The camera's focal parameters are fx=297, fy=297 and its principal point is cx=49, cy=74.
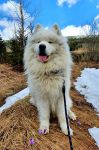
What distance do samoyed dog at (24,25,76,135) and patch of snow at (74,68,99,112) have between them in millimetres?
2431

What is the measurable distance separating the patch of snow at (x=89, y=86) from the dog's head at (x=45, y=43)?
9.05ft

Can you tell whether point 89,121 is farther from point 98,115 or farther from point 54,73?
point 54,73

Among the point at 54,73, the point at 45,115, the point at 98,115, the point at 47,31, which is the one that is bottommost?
the point at 98,115

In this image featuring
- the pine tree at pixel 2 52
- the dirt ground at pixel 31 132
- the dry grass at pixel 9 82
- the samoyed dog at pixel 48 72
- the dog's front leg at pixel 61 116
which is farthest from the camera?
the pine tree at pixel 2 52

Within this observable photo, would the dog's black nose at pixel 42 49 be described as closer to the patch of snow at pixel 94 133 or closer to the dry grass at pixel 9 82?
the patch of snow at pixel 94 133

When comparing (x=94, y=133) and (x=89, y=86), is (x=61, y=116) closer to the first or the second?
(x=94, y=133)

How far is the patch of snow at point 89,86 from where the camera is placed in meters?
7.72

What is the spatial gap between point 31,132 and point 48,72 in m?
0.97

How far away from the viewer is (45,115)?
15.4ft

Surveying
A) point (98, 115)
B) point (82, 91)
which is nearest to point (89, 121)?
point (98, 115)

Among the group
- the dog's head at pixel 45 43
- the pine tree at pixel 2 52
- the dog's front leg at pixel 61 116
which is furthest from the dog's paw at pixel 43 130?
the pine tree at pixel 2 52

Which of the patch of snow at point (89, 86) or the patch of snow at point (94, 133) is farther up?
the patch of snow at point (89, 86)

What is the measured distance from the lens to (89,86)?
369 inches

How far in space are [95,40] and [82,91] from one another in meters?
10.6
